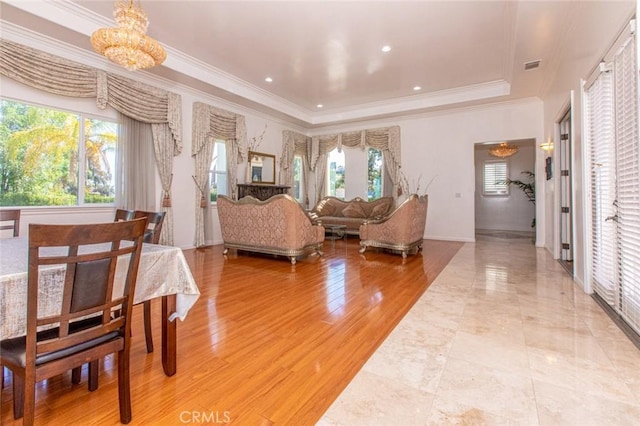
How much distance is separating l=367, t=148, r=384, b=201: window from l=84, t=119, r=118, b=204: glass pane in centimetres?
582

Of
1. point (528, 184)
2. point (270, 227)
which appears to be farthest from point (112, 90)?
point (528, 184)

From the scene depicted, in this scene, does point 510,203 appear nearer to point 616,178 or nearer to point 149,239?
point 616,178

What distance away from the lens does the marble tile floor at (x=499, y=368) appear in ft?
4.71

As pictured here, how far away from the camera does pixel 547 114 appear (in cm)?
571

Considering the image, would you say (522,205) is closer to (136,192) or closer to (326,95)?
(326,95)

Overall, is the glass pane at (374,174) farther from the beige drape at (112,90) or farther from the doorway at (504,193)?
the beige drape at (112,90)

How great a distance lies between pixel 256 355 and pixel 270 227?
9.28 ft

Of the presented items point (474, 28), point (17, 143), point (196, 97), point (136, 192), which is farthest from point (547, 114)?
point (17, 143)

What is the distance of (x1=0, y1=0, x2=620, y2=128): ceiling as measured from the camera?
11.9 ft

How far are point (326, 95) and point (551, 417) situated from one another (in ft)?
22.0

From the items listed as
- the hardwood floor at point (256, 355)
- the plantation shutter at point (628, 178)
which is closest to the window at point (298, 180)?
the hardwood floor at point (256, 355)

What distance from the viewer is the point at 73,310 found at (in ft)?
3.99

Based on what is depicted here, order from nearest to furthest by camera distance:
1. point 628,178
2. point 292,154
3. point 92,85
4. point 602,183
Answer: point 628,178 → point 602,183 → point 92,85 → point 292,154
